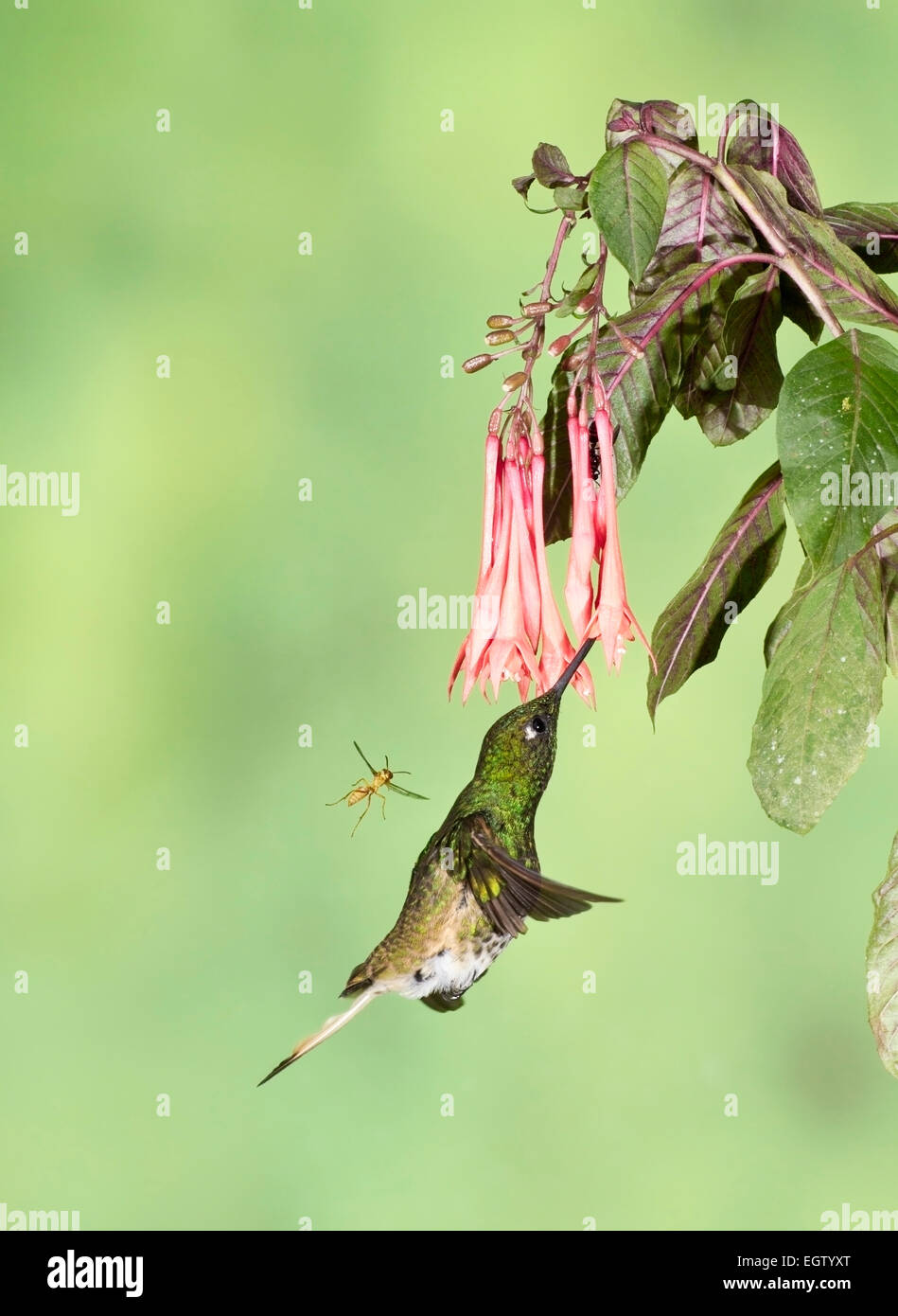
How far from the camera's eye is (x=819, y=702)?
53 centimetres

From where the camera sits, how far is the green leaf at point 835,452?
0.45 m

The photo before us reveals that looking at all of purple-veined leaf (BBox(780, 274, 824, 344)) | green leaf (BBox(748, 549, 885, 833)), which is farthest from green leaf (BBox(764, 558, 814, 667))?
purple-veined leaf (BBox(780, 274, 824, 344))

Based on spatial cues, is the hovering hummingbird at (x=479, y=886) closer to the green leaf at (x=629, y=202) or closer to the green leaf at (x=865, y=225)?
the green leaf at (x=629, y=202)

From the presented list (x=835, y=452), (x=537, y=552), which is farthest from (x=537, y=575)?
(x=835, y=452)

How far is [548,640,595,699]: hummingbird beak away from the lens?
512 mm

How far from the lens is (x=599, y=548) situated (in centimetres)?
52

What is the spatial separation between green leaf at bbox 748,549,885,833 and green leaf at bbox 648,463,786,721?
11 centimetres

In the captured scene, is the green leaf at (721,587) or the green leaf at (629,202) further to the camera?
the green leaf at (721,587)

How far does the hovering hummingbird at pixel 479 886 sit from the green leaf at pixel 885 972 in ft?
0.43

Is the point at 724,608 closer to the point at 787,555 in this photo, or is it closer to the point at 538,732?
the point at 538,732

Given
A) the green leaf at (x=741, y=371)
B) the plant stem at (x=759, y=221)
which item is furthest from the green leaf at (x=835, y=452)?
the green leaf at (x=741, y=371)

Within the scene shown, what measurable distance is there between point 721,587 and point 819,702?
0.15 metres

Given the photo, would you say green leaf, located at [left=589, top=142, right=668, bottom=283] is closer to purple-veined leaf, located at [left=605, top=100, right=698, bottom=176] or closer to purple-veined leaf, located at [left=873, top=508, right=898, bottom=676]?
purple-veined leaf, located at [left=605, top=100, right=698, bottom=176]
